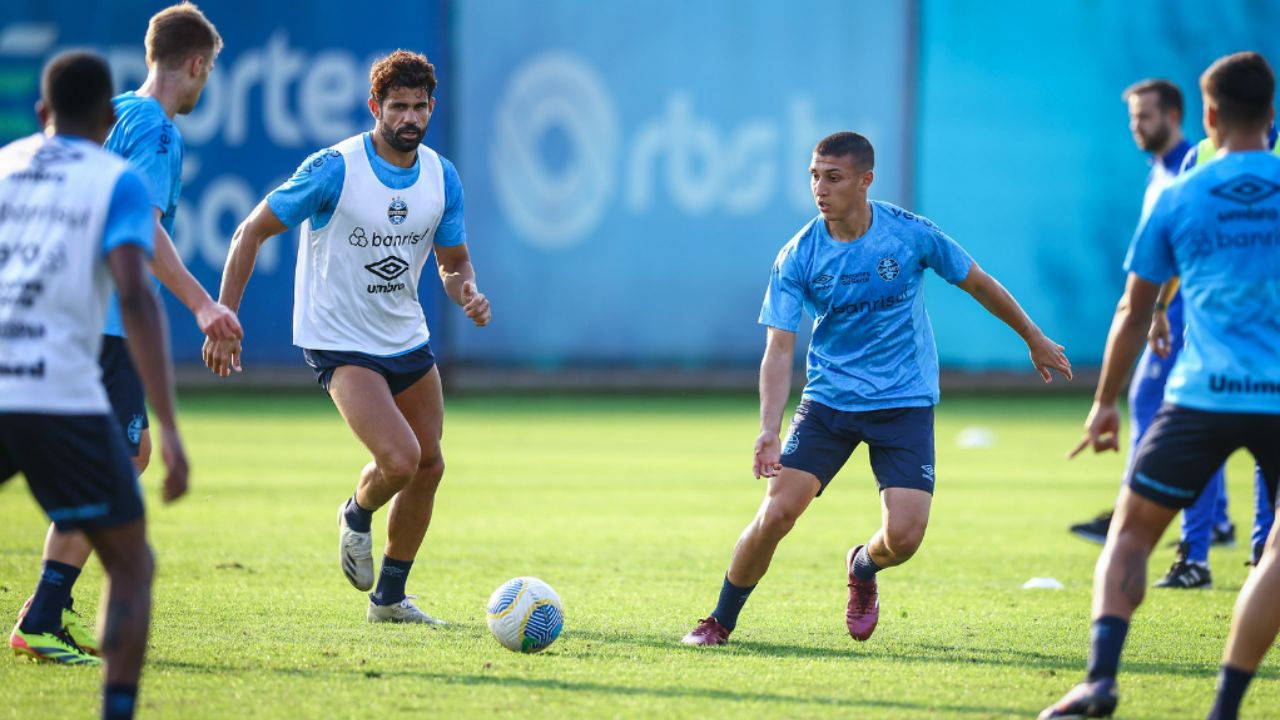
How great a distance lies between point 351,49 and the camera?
23906 millimetres

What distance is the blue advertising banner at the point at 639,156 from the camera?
24.5 meters

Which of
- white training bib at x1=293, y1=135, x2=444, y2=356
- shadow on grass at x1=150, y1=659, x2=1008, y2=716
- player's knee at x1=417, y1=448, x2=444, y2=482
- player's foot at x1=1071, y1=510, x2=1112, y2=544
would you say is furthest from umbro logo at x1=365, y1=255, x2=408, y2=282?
player's foot at x1=1071, y1=510, x2=1112, y2=544

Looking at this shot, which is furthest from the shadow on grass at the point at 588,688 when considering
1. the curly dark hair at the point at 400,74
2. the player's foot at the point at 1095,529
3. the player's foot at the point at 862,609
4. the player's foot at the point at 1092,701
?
the player's foot at the point at 1095,529

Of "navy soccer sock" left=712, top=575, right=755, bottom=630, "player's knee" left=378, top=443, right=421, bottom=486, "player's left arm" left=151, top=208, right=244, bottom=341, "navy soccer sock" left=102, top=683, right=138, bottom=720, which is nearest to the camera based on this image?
"navy soccer sock" left=102, top=683, right=138, bottom=720

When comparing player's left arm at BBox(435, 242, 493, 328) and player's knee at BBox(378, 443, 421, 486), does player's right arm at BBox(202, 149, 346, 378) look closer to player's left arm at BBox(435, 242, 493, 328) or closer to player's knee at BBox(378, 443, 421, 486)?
player's left arm at BBox(435, 242, 493, 328)

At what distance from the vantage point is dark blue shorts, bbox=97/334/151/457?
6.51m

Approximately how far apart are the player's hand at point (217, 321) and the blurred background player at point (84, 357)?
125 cm

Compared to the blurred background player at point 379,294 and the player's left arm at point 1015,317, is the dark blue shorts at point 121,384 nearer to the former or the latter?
the blurred background player at point 379,294

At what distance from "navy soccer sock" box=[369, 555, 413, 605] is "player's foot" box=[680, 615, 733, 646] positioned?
4.68ft

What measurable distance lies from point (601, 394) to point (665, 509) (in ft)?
43.2

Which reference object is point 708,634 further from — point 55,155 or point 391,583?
point 55,155

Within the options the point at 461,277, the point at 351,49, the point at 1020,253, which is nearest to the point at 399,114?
the point at 461,277

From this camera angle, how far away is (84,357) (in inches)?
190

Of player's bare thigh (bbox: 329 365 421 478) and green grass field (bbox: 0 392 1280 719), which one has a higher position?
player's bare thigh (bbox: 329 365 421 478)
